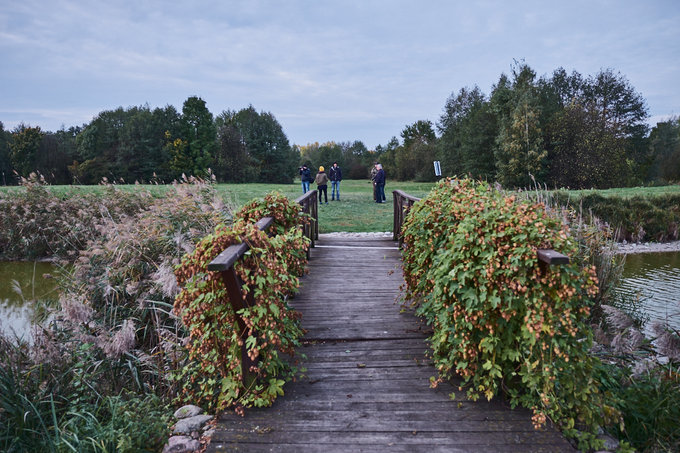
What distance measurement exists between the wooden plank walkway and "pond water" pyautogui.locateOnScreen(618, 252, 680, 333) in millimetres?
3927

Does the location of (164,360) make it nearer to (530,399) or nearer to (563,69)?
(530,399)

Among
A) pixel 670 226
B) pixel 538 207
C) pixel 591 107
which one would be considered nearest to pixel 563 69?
pixel 591 107

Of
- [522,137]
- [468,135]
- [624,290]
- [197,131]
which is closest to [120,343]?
[624,290]

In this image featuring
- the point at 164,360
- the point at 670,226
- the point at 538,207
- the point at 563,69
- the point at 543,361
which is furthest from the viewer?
the point at 563,69

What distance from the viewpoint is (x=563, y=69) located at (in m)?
44.4

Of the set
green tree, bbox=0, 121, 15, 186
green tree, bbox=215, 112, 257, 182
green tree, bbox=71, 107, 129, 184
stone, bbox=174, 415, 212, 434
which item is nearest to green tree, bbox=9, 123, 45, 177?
green tree, bbox=0, 121, 15, 186

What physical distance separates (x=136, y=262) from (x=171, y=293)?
1240 mm

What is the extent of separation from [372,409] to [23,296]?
5.59m

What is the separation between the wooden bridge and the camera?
2.59 meters

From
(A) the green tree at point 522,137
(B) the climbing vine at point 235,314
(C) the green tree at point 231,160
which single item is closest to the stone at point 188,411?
(B) the climbing vine at point 235,314

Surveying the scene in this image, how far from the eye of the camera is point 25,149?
44.0 m

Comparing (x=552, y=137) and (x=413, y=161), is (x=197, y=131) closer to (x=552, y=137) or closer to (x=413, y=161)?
(x=413, y=161)

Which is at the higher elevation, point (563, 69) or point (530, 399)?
point (563, 69)

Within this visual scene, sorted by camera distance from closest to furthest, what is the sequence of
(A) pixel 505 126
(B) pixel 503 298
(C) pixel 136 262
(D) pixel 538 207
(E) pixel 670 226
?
(B) pixel 503 298 → (D) pixel 538 207 → (C) pixel 136 262 → (E) pixel 670 226 → (A) pixel 505 126
